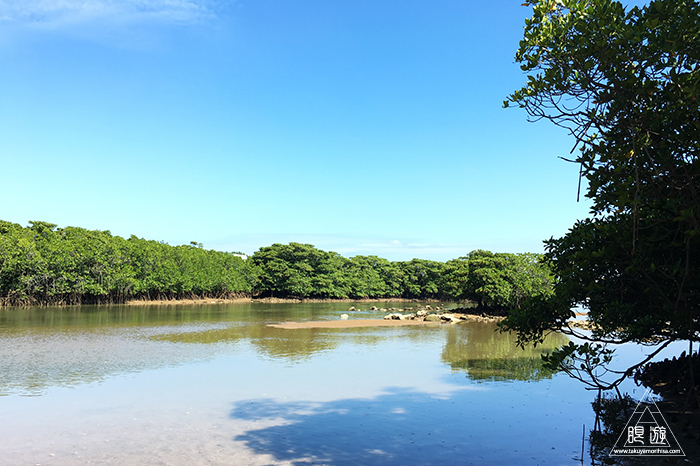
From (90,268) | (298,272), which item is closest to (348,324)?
(90,268)

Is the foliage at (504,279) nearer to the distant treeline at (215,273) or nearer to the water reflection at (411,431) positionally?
the distant treeline at (215,273)

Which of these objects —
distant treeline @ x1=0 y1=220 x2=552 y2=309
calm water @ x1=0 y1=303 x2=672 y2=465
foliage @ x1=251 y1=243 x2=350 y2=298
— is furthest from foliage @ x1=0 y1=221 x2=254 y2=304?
calm water @ x1=0 y1=303 x2=672 y2=465

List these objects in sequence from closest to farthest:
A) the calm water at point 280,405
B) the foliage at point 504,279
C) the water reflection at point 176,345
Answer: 1. the calm water at point 280,405
2. the water reflection at point 176,345
3. the foliage at point 504,279

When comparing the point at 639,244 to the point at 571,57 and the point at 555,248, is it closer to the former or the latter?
the point at 555,248

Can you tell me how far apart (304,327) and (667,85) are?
30651mm

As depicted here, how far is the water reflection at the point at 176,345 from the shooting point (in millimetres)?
16891

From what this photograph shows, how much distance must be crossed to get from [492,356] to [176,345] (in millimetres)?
15946

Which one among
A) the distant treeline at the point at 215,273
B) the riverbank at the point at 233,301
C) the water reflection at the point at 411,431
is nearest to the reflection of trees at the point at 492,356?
the water reflection at the point at 411,431

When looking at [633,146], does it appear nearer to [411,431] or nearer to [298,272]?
[411,431]

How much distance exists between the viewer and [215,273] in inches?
2825

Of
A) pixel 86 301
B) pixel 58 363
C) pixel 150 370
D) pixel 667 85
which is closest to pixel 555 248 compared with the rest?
pixel 667 85

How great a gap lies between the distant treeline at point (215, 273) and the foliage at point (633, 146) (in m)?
18.4

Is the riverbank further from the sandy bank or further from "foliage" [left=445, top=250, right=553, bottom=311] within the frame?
"foliage" [left=445, top=250, right=553, bottom=311]

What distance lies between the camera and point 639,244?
7.24m
